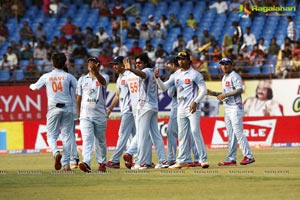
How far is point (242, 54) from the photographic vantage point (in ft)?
120

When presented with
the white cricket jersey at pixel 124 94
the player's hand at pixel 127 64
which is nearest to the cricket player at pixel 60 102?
the player's hand at pixel 127 64

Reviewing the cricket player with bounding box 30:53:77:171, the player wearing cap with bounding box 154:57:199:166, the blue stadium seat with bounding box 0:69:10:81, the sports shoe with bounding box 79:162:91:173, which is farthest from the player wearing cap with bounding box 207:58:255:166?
the blue stadium seat with bounding box 0:69:10:81

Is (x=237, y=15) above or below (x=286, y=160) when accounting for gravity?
above

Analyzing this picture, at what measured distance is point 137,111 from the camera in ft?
68.1

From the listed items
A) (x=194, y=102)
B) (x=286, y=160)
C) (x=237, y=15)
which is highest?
(x=237, y=15)

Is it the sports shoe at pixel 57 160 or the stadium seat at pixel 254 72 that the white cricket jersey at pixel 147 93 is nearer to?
the sports shoe at pixel 57 160

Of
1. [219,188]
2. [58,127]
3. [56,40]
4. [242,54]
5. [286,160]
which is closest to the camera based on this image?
[219,188]

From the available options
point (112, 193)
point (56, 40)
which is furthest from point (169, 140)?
point (56, 40)

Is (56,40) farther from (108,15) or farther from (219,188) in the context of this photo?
(219,188)

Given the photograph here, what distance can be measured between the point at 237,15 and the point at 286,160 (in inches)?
668

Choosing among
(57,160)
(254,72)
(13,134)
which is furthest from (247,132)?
(57,160)

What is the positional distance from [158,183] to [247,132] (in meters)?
16.1

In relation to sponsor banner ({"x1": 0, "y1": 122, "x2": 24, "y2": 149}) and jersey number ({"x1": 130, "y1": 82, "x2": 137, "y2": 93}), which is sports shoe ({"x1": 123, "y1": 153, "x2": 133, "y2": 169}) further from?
sponsor banner ({"x1": 0, "y1": 122, "x2": 24, "y2": 149})

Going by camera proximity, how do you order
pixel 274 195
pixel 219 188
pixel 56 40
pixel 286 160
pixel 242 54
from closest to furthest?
pixel 274 195
pixel 219 188
pixel 286 160
pixel 242 54
pixel 56 40
